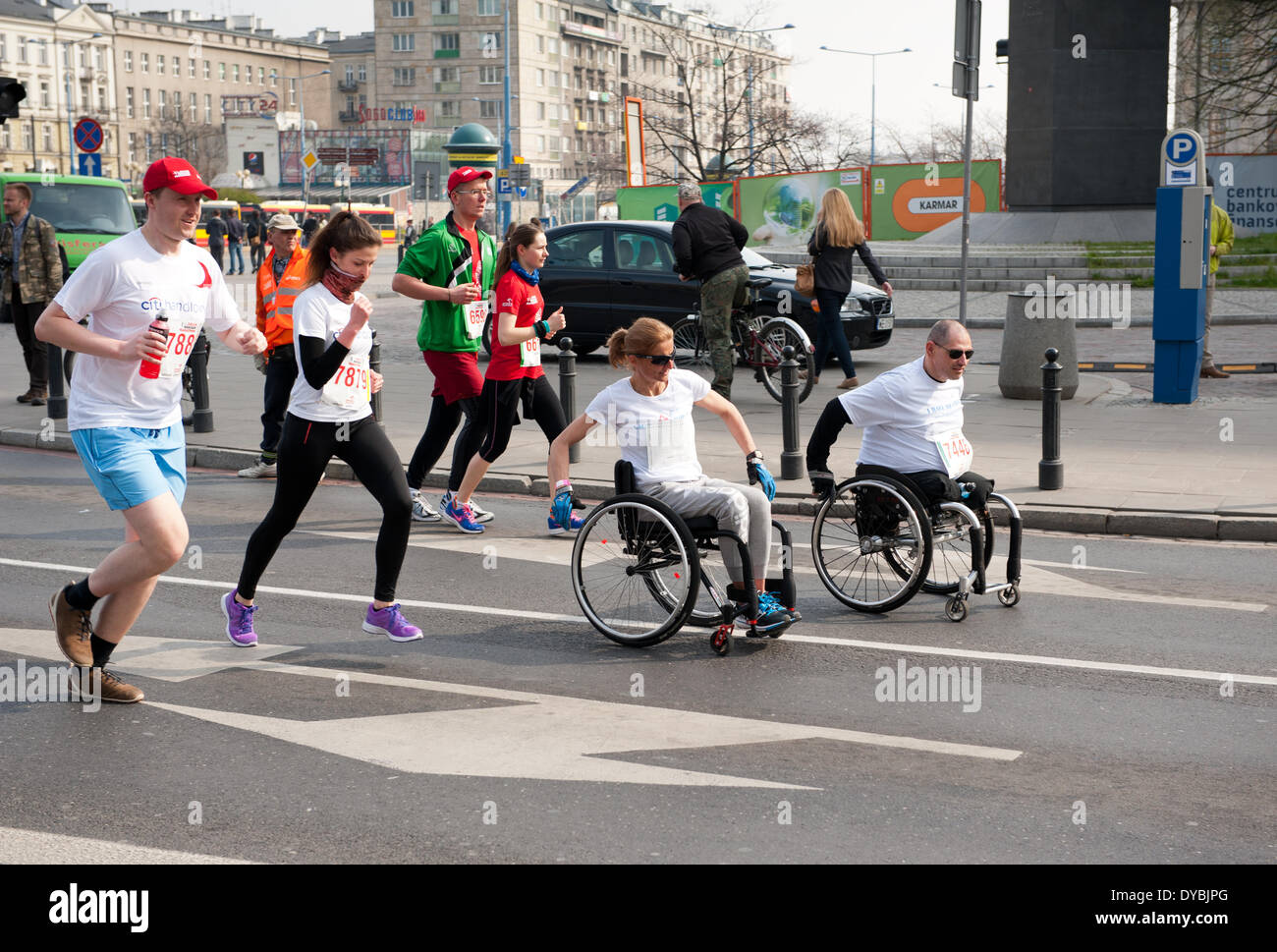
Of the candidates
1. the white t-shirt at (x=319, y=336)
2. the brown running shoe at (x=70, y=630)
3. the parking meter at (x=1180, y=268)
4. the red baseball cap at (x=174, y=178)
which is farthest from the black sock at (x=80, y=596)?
the parking meter at (x=1180, y=268)

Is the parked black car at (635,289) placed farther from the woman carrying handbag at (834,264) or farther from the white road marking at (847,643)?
the white road marking at (847,643)

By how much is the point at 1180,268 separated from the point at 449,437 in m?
7.58

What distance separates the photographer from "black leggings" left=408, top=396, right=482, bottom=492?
920 centimetres

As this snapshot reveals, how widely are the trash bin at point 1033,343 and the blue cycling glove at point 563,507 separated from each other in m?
8.16

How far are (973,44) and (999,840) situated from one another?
40.8 ft

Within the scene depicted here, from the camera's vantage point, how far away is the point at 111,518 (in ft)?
31.9

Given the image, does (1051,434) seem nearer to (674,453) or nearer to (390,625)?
(674,453)

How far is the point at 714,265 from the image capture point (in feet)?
45.5

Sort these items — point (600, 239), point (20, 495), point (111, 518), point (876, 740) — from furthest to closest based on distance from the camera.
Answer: point (600, 239)
point (20, 495)
point (111, 518)
point (876, 740)

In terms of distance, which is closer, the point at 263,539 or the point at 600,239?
the point at 263,539

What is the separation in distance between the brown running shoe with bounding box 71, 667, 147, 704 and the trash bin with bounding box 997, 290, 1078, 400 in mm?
9919
